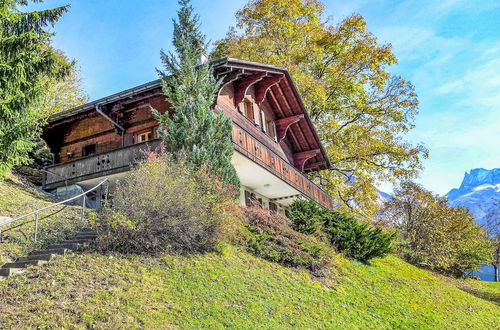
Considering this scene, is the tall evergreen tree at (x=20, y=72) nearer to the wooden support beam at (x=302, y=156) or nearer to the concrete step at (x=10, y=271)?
the concrete step at (x=10, y=271)

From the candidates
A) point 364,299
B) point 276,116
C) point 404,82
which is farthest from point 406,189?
point 364,299

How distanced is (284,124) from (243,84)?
19.7ft

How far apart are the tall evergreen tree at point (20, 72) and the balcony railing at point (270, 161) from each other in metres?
6.99

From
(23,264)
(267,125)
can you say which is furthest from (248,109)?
(23,264)

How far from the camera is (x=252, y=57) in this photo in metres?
30.1

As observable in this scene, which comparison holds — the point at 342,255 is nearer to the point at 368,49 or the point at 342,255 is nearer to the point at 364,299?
the point at 364,299

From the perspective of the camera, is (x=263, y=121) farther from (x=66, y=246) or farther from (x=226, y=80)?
(x=66, y=246)

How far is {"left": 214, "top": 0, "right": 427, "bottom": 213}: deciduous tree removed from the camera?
29.3 meters

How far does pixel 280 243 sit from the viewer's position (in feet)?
47.4

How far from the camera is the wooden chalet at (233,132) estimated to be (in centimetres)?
1794

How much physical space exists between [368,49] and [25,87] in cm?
2399

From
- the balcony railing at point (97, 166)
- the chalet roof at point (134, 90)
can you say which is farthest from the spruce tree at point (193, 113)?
the balcony railing at point (97, 166)

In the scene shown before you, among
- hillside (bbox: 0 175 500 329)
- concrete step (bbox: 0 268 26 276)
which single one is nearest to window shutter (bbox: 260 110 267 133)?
hillside (bbox: 0 175 500 329)

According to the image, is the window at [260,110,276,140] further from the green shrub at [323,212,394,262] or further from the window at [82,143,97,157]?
the window at [82,143,97,157]
